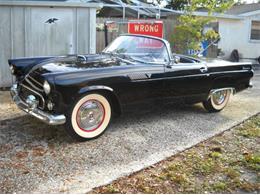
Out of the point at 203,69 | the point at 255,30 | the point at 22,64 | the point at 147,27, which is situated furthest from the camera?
the point at 255,30

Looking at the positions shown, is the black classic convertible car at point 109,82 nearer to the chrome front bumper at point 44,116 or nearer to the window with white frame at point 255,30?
the chrome front bumper at point 44,116

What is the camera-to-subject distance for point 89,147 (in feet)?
14.9

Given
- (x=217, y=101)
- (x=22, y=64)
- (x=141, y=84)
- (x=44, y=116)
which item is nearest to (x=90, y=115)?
(x=44, y=116)

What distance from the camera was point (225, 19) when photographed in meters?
16.5

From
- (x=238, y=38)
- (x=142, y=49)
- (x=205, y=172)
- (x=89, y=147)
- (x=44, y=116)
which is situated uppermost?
(x=238, y=38)

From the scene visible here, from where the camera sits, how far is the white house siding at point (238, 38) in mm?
16594

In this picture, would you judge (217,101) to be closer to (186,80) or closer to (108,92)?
(186,80)

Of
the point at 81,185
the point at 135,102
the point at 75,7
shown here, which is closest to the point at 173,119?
the point at 135,102

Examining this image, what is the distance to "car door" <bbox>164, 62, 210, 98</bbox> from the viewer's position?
5.55 metres

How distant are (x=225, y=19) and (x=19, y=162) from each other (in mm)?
14366

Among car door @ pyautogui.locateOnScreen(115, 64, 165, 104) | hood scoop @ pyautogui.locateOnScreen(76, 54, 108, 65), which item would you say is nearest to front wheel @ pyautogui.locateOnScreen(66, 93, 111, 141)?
car door @ pyautogui.locateOnScreen(115, 64, 165, 104)

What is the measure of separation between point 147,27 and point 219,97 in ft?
11.9

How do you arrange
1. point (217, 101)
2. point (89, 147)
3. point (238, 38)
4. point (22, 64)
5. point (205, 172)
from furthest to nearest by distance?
point (238, 38), point (217, 101), point (22, 64), point (89, 147), point (205, 172)

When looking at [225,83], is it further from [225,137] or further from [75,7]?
[75,7]
